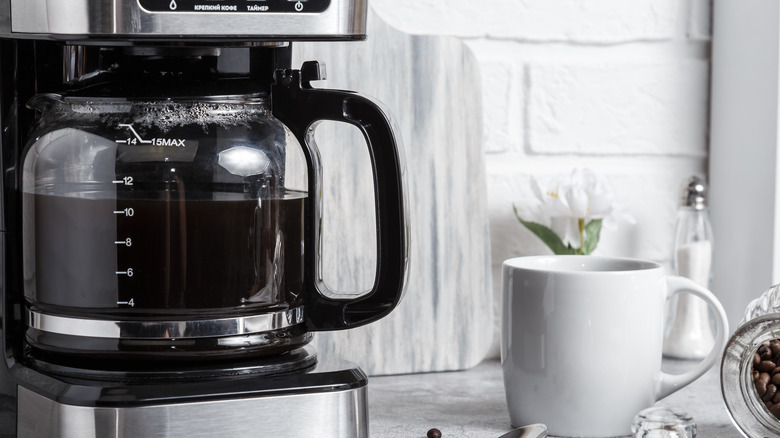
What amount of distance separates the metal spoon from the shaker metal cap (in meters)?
0.35

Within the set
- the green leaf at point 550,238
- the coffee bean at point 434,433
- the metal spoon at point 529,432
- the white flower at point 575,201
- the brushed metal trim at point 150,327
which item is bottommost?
the coffee bean at point 434,433

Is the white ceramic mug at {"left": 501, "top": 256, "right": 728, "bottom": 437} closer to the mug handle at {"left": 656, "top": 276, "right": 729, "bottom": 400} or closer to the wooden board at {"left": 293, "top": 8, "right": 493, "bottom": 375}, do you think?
the mug handle at {"left": 656, "top": 276, "right": 729, "bottom": 400}

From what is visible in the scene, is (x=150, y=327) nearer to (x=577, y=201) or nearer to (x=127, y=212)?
(x=127, y=212)

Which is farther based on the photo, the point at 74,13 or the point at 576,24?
the point at 576,24

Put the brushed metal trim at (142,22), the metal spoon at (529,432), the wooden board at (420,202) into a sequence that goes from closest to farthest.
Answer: the brushed metal trim at (142,22) < the metal spoon at (529,432) < the wooden board at (420,202)

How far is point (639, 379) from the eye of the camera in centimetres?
70

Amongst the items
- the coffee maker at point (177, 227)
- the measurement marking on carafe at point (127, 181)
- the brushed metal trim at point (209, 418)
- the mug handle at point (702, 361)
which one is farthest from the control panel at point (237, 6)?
the mug handle at point (702, 361)

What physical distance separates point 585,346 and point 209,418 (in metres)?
0.27

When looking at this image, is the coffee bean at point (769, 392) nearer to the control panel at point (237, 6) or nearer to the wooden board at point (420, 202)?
the wooden board at point (420, 202)

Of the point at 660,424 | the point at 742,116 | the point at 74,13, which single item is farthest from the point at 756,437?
the point at 74,13

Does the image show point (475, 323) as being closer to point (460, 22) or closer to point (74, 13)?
point (460, 22)

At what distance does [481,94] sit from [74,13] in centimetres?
44

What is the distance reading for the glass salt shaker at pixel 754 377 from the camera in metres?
0.68

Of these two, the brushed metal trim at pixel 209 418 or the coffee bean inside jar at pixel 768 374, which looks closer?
the brushed metal trim at pixel 209 418
